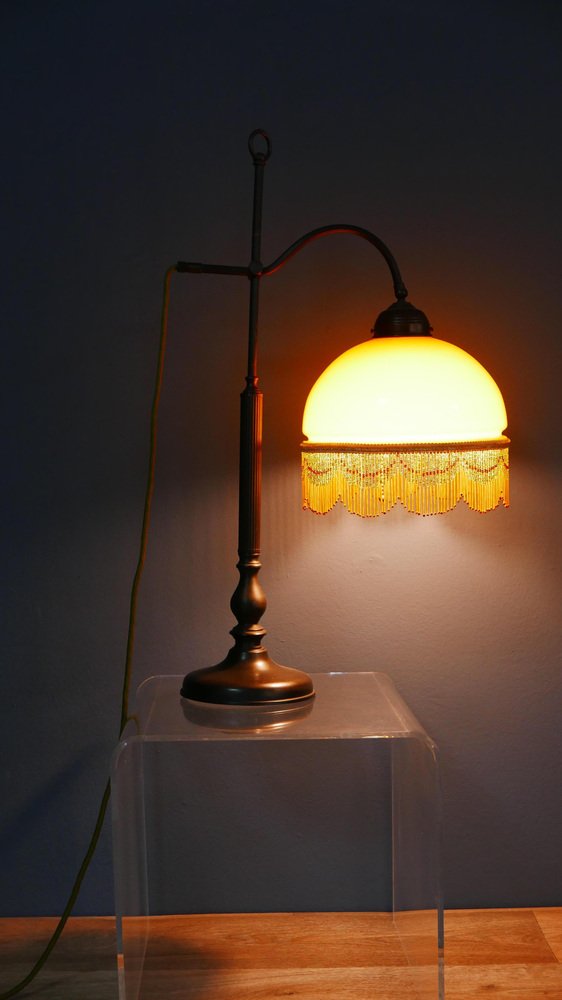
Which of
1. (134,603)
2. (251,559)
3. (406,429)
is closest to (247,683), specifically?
(251,559)

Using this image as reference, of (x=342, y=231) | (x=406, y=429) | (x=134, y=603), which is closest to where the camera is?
(x=406, y=429)

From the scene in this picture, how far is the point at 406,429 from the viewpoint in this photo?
134cm

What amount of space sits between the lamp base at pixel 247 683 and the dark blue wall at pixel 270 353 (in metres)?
0.26

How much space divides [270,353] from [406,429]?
43 centimetres

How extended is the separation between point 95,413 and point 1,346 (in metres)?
0.20

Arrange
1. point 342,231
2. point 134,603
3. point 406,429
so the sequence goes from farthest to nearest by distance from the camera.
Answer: point 134,603 < point 342,231 < point 406,429

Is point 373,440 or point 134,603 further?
point 134,603

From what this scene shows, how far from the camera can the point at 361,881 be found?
170 cm

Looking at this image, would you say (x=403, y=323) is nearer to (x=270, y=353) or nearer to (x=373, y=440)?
(x=373, y=440)

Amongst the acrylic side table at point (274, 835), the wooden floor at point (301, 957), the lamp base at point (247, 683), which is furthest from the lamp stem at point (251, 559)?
the wooden floor at point (301, 957)

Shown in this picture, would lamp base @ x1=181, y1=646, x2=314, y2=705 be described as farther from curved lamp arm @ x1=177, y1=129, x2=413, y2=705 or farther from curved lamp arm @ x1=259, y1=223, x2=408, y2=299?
curved lamp arm @ x1=259, y1=223, x2=408, y2=299

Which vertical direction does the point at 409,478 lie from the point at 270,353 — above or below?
below

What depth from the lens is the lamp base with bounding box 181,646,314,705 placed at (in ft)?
4.56

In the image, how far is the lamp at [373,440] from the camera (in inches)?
52.9
